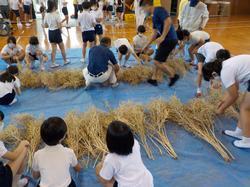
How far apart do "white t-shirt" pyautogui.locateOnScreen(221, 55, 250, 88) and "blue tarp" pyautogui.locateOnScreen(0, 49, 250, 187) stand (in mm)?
755

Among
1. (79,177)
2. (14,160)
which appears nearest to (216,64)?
(79,177)

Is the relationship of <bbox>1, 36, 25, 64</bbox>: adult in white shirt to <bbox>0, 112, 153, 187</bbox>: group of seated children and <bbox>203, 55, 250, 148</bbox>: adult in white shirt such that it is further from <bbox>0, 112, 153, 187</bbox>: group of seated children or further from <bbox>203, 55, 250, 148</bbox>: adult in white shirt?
<bbox>203, 55, 250, 148</bbox>: adult in white shirt

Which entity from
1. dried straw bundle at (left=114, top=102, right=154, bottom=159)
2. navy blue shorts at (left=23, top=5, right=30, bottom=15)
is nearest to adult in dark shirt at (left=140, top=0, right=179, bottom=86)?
dried straw bundle at (left=114, top=102, right=154, bottom=159)

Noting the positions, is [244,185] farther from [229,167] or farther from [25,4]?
[25,4]

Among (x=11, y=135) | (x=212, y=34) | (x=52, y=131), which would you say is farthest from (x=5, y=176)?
(x=212, y=34)

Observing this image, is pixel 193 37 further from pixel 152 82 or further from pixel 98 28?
pixel 98 28

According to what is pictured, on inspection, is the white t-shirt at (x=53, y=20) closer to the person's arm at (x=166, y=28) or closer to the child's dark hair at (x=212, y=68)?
the person's arm at (x=166, y=28)

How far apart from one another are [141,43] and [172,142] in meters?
2.82

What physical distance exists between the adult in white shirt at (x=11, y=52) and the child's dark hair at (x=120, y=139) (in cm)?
381

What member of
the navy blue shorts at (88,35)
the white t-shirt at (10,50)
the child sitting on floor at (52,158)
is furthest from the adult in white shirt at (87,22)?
the child sitting on floor at (52,158)

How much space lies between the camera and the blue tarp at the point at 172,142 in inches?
92.7

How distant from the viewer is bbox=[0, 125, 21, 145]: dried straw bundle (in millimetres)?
2693

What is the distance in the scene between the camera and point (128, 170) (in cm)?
165

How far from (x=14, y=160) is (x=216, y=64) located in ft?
6.56
